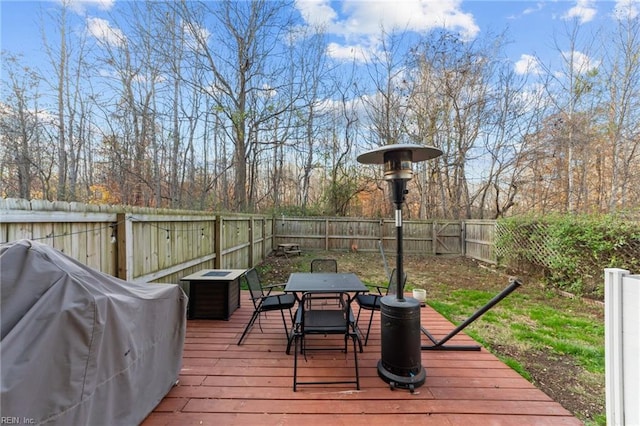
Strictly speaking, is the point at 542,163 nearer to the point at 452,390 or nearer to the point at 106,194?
the point at 452,390

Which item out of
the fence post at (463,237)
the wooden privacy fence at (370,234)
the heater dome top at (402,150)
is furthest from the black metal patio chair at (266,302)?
the fence post at (463,237)

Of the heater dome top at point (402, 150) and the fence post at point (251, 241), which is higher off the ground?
the heater dome top at point (402, 150)

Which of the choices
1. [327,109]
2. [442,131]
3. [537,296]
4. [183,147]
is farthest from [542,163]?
[183,147]

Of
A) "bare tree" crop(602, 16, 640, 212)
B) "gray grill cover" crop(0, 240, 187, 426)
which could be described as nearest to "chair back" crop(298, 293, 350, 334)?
"gray grill cover" crop(0, 240, 187, 426)

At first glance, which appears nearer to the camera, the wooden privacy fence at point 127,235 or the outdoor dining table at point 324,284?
the wooden privacy fence at point 127,235

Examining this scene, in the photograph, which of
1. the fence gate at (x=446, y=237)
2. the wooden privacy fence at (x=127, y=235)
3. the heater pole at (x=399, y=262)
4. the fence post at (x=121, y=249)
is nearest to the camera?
the wooden privacy fence at (x=127, y=235)

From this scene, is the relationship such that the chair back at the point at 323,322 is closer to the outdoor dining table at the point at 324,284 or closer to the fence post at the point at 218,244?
the outdoor dining table at the point at 324,284

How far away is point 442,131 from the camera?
456 inches

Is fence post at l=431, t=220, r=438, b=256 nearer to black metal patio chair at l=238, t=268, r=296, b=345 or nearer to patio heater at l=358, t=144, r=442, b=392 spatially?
black metal patio chair at l=238, t=268, r=296, b=345

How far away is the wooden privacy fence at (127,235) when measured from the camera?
177 cm

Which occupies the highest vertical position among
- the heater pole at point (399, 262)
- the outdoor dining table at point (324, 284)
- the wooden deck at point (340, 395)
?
the heater pole at point (399, 262)

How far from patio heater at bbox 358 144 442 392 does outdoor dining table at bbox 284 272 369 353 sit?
370mm

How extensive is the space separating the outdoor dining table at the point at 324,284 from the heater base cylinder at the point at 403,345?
0.40m

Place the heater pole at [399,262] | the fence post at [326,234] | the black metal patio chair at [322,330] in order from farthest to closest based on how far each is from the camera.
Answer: the fence post at [326,234]
the heater pole at [399,262]
the black metal patio chair at [322,330]
